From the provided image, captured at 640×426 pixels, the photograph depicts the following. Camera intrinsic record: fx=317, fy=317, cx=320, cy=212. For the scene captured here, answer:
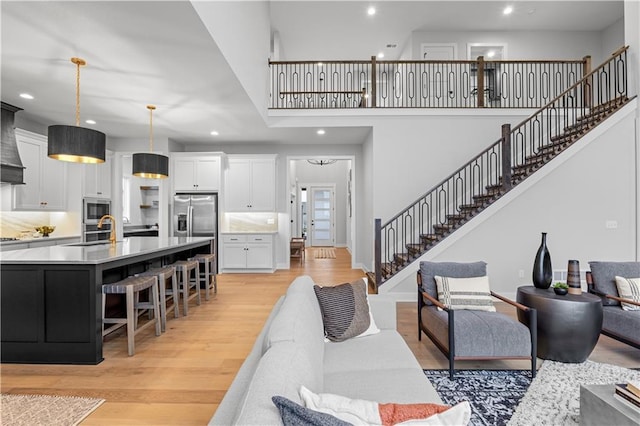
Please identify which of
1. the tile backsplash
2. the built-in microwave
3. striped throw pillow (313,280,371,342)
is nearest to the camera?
striped throw pillow (313,280,371,342)

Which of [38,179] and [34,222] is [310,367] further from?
[34,222]

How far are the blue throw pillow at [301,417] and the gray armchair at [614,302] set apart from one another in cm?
345

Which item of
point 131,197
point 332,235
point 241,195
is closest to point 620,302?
point 241,195

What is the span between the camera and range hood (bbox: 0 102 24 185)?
455 cm

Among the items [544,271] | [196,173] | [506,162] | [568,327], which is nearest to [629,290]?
[544,271]

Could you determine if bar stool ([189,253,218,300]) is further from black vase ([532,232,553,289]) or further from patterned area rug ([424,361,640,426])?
black vase ([532,232,553,289])

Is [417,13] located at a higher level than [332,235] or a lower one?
higher

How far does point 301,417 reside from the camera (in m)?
0.80

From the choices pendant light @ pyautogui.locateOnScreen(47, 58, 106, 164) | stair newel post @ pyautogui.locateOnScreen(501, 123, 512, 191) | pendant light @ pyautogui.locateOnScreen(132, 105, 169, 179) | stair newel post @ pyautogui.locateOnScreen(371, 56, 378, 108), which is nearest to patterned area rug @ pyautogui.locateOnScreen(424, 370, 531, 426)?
stair newel post @ pyautogui.locateOnScreen(501, 123, 512, 191)

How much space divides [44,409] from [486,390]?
3.10 m

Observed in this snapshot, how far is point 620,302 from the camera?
3.15 metres

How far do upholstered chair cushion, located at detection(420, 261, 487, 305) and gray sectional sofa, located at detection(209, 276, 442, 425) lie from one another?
0.70 metres

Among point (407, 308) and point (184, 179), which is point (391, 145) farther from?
point (184, 179)

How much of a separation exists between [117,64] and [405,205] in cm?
481
